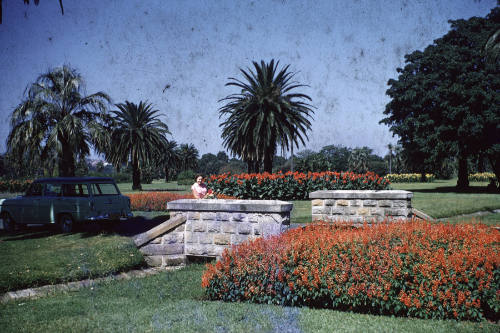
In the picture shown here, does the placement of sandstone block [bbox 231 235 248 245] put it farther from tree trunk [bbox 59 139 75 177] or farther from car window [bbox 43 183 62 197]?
tree trunk [bbox 59 139 75 177]

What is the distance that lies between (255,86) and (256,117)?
2261mm

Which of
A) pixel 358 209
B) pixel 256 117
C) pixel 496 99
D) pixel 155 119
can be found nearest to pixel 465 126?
pixel 496 99

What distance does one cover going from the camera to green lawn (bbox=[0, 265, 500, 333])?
13.8 feet

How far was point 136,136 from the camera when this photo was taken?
34.9 metres

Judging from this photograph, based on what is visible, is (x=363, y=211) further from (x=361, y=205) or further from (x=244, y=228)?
(x=244, y=228)

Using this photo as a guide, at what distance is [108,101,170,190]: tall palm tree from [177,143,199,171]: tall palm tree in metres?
62.5

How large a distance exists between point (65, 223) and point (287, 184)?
33.4ft

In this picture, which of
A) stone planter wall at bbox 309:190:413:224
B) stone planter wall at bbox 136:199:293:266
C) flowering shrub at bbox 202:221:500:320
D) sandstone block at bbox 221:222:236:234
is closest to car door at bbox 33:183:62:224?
stone planter wall at bbox 136:199:293:266

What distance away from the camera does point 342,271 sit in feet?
16.2

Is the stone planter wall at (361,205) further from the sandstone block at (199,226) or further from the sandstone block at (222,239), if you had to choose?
the sandstone block at (199,226)

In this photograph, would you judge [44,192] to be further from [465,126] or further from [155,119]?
[465,126]

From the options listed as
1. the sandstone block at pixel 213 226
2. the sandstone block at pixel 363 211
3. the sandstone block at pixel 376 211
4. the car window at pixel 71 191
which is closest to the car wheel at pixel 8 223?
the car window at pixel 71 191

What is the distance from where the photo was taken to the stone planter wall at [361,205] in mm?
9891

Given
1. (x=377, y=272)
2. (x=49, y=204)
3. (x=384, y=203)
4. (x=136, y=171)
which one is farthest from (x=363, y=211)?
(x=136, y=171)
